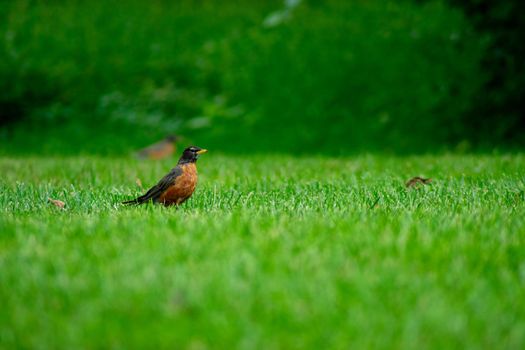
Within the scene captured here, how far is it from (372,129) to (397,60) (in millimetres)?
2344

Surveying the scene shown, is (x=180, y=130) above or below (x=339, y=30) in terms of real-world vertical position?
below

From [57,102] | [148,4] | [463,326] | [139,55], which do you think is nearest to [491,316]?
[463,326]

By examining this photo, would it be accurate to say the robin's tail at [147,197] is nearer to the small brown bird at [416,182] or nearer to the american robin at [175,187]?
the american robin at [175,187]

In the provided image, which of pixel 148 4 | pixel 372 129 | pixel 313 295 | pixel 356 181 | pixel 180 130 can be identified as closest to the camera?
pixel 313 295

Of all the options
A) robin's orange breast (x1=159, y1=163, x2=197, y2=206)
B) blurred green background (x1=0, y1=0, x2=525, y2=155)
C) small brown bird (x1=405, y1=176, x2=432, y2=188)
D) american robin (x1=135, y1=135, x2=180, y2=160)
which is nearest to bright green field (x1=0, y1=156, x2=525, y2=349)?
robin's orange breast (x1=159, y1=163, x2=197, y2=206)

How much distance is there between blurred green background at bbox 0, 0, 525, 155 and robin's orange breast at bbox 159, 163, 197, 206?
7483mm

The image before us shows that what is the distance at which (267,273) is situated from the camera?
3611 millimetres

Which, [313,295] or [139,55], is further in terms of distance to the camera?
[139,55]

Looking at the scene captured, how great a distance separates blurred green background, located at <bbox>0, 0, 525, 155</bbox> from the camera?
1301cm

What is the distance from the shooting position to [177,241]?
4254mm

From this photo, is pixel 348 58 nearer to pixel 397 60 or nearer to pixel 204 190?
pixel 397 60

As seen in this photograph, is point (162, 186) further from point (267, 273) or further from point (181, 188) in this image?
point (267, 273)

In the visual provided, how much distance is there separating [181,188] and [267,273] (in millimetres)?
2472

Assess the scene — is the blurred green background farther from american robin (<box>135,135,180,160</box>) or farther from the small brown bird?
the small brown bird
